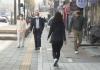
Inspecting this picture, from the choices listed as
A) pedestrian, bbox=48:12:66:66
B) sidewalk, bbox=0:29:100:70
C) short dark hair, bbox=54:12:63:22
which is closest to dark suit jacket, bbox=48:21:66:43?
pedestrian, bbox=48:12:66:66

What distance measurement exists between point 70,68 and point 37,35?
21.7 ft

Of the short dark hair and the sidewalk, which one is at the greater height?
the short dark hair

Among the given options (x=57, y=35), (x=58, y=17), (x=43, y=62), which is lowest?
(x=43, y=62)

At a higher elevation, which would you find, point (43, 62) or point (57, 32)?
point (57, 32)

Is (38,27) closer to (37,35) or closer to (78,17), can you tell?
(37,35)

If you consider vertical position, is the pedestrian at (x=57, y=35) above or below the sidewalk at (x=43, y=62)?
above

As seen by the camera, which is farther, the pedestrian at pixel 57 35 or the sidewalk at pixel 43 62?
the pedestrian at pixel 57 35

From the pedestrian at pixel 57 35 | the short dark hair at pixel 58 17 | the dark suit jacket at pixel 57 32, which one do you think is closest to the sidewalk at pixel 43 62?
the pedestrian at pixel 57 35

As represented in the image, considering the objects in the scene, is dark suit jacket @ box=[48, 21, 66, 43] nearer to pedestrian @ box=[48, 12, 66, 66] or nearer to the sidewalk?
pedestrian @ box=[48, 12, 66, 66]

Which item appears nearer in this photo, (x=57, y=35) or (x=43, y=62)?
(x=57, y=35)

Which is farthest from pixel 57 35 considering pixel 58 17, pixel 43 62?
pixel 43 62

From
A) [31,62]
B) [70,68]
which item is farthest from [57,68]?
[31,62]

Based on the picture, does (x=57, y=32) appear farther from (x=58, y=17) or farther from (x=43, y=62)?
(x=43, y=62)

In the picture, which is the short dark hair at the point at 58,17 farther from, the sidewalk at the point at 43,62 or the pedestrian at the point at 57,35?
the sidewalk at the point at 43,62
